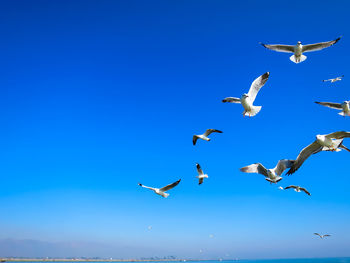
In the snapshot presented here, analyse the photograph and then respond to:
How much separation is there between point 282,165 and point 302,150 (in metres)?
0.96

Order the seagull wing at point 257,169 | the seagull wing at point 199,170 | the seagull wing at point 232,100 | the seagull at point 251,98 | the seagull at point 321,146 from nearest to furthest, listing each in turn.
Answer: the seagull at point 321,146 < the seagull wing at point 257,169 < the seagull at point 251,98 < the seagull wing at point 232,100 < the seagull wing at point 199,170

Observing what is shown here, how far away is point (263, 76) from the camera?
13.2 metres

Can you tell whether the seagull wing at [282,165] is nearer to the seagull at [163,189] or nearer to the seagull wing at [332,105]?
the seagull wing at [332,105]

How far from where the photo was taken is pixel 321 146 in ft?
31.9

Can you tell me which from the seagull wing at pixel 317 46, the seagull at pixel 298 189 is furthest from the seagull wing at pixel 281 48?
the seagull at pixel 298 189

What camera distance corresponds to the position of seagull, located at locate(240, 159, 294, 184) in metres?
10.5

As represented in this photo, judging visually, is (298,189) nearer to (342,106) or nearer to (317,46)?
(342,106)

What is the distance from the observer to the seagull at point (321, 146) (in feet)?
31.3

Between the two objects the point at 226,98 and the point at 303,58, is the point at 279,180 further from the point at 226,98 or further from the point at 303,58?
the point at 303,58

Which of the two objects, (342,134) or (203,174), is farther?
(203,174)

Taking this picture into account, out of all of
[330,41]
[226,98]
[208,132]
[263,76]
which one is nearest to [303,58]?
[330,41]

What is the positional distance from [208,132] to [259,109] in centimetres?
276

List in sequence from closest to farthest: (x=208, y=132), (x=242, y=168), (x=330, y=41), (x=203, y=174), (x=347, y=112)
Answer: (x=242, y=168)
(x=347, y=112)
(x=330, y=41)
(x=208, y=132)
(x=203, y=174)

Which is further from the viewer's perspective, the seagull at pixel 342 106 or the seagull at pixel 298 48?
the seagull at pixel 298 48
